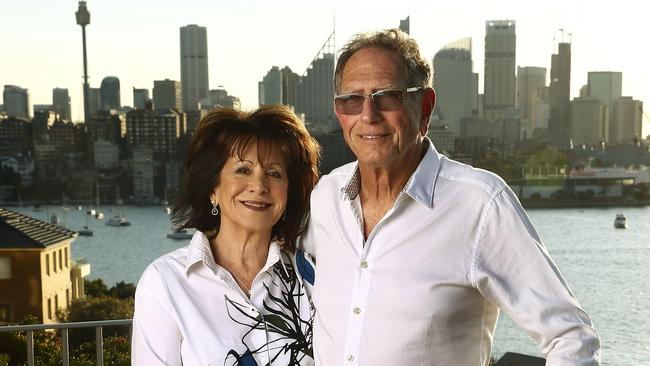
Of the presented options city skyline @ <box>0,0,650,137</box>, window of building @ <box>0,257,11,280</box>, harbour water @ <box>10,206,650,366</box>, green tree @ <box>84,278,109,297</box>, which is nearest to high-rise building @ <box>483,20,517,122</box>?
city skyline @ <box>0,0,650,137</box>

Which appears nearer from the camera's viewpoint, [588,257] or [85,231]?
[588,257]

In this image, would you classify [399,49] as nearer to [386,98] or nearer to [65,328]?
[386,98]

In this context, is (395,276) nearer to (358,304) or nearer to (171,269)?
(358,304)

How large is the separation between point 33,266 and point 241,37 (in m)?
20.6

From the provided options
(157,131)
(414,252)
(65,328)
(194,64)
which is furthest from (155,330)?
(194,64)

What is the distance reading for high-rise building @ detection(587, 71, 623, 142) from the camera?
22.8m

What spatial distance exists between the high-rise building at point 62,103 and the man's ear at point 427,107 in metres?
25.8

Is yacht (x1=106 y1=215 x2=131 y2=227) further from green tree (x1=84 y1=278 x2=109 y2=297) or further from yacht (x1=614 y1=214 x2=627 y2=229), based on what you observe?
yacht (x1=614 y1=214 x2=627 y2=229)

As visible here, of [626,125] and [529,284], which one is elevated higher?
[626,125]

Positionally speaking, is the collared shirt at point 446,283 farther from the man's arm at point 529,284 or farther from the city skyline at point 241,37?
the city skyline at point 241,37

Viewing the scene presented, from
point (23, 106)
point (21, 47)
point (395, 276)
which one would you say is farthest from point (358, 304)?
point (21, 47)

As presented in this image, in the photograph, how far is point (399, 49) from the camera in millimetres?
1322

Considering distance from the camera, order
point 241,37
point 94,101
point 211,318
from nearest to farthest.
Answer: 1. point 211,318
2. point 94,101
3. point 241,37

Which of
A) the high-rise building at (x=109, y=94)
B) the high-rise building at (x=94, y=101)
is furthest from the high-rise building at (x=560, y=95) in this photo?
the high-rise building at (x=94, y=101)
